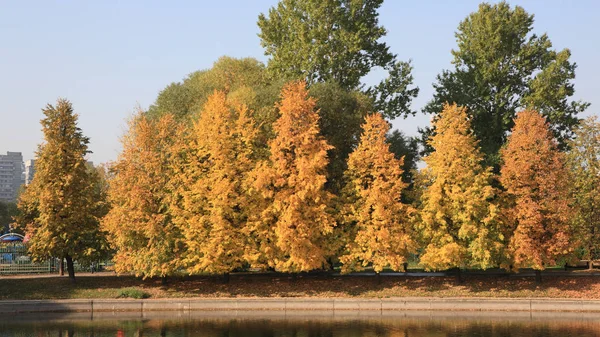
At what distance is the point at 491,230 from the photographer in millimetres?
50781

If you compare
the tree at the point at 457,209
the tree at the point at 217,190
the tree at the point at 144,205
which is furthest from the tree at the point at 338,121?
the tree at the point at 144,205

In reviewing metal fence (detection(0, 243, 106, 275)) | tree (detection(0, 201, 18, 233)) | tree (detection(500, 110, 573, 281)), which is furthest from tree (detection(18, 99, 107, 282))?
tree (detection(0, 201, 18, 233))

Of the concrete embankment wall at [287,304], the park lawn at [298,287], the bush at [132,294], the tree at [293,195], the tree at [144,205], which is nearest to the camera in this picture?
the concrete embankment wall at [287,304]

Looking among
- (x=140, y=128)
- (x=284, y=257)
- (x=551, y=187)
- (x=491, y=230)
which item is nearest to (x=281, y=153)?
(x=284, y=257)

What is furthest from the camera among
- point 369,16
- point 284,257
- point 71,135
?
point 369,16

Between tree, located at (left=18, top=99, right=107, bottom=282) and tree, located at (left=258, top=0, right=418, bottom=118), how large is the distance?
2041 cm

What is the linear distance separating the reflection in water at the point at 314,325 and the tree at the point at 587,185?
45.0ft

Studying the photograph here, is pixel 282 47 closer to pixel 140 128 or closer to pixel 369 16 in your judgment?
pixel 369 16

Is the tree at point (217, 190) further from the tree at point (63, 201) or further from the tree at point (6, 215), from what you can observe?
the tree at point (6, 215)

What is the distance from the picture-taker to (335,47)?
65.4 meters

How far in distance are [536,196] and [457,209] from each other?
259 inches

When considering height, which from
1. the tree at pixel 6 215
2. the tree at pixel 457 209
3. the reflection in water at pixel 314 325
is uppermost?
the tree at pixel 6 215

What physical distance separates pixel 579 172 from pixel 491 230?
10.9m

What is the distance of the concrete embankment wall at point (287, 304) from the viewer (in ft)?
146
